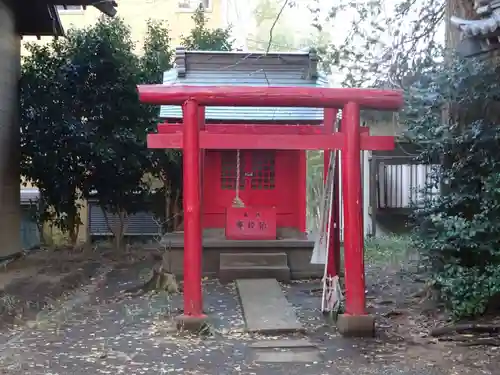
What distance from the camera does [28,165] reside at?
13.7m

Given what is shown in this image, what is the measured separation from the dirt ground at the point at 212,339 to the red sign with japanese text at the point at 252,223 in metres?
1.24

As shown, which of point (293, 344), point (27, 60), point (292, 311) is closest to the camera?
point (293, 344)

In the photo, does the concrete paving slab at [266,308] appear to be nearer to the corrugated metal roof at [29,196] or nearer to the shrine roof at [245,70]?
the shrine roof at [245,70]

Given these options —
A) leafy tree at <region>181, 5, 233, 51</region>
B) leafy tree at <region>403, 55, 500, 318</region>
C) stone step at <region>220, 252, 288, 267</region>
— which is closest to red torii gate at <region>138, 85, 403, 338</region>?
leafy tree at <region>403, 55, 500, 318</region>

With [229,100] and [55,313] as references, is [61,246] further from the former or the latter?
[229,100]

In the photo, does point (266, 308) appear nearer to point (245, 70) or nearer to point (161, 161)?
point (245, 70)

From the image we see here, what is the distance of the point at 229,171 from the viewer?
11945mm

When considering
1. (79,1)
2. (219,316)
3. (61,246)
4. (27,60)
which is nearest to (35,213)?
(61,246)

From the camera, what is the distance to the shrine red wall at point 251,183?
11.9 metres

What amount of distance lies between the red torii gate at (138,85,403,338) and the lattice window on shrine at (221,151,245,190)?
4687 millimetres

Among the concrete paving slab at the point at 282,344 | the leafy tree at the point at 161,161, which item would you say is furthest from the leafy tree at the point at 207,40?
the concrete paving slab at the point at 282,344

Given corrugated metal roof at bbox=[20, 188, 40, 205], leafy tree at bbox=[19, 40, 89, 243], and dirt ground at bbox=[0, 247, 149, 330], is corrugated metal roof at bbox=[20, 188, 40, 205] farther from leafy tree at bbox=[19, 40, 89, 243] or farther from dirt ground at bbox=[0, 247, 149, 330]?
dirt ground at bbox=[0, 247, 149, 330]

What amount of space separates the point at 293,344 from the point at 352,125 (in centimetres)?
256

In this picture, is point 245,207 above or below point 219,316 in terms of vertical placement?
above
